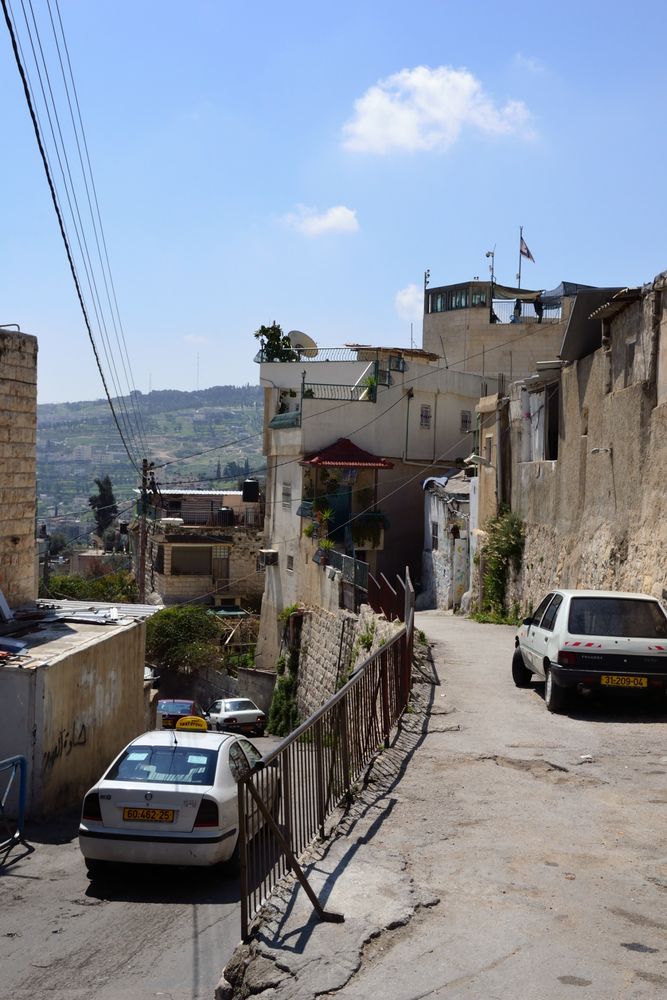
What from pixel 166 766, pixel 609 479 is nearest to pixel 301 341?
pixel 609 479

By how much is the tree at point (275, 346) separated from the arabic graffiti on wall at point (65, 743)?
31.7 m

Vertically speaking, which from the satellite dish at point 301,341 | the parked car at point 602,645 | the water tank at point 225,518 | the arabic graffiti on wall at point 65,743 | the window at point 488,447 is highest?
the satellite dish at point 301,341

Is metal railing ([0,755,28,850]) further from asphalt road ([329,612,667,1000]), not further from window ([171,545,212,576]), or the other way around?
window ([171,545,212,576])

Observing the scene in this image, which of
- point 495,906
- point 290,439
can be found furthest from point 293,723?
point 495,906

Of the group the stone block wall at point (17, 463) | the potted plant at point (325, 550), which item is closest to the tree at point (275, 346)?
the potted plant at point (325, 550)

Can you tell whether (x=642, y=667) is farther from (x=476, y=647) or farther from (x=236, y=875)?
(x=476, y=647)

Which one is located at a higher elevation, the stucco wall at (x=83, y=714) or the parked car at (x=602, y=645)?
the parked car at (x=602, y=645)

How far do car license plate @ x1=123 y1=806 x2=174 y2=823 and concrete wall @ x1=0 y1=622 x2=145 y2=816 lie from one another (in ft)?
11.8

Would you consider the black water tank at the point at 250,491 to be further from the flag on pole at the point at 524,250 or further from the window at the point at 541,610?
the window at the point at 541,610

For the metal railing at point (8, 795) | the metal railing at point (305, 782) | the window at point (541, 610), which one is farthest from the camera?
the window at point (541, 610)

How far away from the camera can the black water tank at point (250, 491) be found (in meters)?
49.9

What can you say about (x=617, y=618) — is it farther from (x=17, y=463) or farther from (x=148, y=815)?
(x=17, y=463)

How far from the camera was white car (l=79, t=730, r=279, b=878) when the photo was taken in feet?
28.2

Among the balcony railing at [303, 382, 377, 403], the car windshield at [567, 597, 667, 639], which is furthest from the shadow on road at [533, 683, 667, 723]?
the balcony railing at [303, 382, 377, 403]
